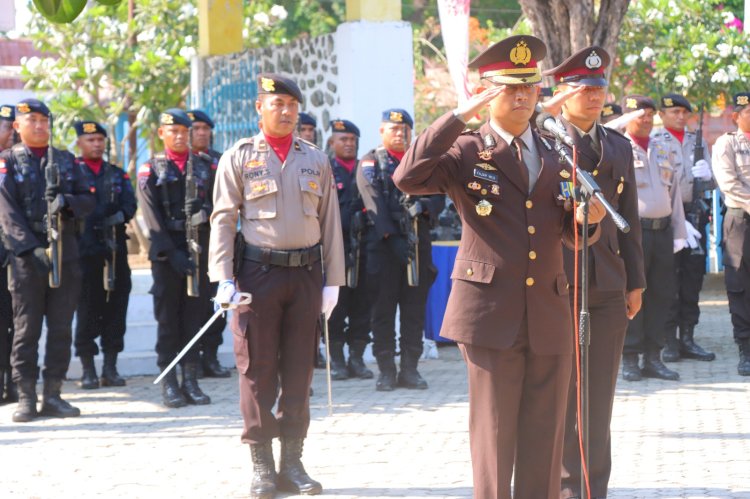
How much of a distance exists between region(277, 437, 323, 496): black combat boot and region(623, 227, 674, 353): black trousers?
13.1 ft

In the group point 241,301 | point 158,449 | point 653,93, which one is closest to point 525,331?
point 241,301

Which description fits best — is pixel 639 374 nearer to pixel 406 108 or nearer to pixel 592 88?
pixel 406 108

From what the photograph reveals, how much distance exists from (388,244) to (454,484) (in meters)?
3.57

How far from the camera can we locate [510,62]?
15.6 ft

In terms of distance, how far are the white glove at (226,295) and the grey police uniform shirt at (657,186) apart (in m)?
3.99

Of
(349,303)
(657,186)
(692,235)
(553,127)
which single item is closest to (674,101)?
(692,235)

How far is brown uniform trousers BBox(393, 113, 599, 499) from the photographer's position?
16.0 feet

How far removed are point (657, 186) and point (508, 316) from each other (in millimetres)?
5184

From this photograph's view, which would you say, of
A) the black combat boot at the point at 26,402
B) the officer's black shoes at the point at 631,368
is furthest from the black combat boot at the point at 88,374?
the officer's black shoes at the point at 631,368

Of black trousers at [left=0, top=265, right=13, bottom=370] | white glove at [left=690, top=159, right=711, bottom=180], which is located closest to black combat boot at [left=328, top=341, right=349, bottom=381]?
black trousers at [left=0, top=265, right=13, bottom=370]

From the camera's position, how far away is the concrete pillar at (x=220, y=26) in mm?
14406

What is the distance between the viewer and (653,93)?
1784cm

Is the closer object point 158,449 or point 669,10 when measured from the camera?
point 158,449

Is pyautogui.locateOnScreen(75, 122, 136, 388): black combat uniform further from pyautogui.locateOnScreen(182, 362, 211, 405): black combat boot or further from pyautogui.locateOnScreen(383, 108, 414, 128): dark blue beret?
pyautogui.locateOnScreen(383, 108, 414, 128): dark blue beret
